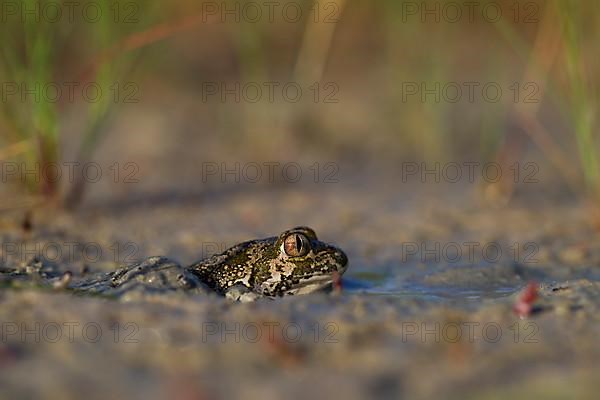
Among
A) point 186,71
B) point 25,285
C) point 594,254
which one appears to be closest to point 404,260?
point 594,254

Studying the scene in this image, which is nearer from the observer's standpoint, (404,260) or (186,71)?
(404,260)

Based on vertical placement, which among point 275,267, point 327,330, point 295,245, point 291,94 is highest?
point 291,94

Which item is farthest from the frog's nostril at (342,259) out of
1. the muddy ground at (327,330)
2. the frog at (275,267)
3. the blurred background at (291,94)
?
the blurred background at (291,94)

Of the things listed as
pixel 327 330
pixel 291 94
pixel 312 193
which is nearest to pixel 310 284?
pixel 327 330

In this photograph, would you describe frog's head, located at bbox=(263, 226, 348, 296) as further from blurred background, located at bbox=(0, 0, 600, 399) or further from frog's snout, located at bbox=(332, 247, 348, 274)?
Answer: blurred background, located at bbox=(0, 0, 600, 399)

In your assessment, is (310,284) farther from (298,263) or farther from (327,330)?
(327,330)

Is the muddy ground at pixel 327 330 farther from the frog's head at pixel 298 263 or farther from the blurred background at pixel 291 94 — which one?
the blurred background at pixel 291 94

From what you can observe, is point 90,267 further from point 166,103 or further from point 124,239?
point 166,103
